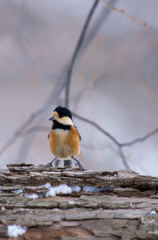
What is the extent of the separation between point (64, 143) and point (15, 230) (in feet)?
7.09

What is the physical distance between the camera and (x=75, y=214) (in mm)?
2113

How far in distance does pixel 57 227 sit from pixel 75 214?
0.66 ft

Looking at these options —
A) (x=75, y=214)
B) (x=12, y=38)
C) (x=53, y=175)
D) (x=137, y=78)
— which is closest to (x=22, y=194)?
(x=53, y=175)

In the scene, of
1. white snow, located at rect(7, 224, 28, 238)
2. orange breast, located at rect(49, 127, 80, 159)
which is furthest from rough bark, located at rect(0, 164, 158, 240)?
orange breast, located at rect(49, 127, 80, 159)

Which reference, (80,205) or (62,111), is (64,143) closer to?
(62,111)

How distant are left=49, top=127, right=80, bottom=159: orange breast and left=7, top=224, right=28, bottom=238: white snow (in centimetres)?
211

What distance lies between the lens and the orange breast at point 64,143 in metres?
3.98

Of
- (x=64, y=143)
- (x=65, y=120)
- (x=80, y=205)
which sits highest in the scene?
(x=65, y=120)

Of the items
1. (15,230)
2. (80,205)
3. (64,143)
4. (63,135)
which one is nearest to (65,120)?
(63,135)

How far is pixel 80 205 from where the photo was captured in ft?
7.37

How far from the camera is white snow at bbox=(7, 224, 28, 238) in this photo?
1.86 m

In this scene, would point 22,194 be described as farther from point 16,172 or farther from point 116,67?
point 116,67

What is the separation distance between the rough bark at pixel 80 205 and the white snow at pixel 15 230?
0.08ft

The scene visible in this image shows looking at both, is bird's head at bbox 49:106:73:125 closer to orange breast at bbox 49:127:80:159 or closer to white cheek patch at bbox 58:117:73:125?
white cheek patch at bbox 58:117:73:125
